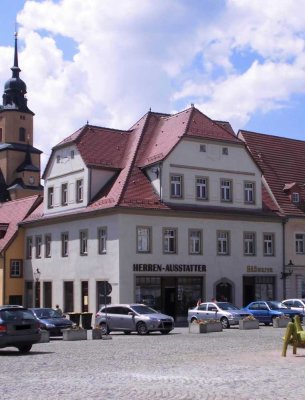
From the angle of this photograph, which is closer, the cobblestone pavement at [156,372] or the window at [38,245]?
the cobblestone pavement at [156,372]

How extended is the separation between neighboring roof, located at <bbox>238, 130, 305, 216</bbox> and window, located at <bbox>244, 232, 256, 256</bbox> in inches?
137

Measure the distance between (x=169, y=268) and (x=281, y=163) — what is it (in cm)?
1585

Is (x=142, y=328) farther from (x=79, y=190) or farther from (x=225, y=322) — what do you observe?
(x=79, y=190)

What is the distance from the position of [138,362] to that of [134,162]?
28.5 metres

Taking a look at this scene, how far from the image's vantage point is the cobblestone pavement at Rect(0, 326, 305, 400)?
13.0 m

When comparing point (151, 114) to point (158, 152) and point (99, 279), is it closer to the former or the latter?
point (158, 152)

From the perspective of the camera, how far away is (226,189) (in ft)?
157

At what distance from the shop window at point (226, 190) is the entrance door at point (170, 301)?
24.0ft

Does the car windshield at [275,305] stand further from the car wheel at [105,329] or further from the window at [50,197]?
the window at [50,197]

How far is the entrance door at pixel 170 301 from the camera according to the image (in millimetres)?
44406

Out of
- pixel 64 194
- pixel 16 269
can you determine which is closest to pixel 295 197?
pixel 64 194

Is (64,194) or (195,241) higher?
(64,194)

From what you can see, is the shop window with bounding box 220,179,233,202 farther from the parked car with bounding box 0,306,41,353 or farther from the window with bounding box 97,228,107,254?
the parked car with bounding box 0,306,41,353

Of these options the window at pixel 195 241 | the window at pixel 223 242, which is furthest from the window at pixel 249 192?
the window at pixel 195 241
